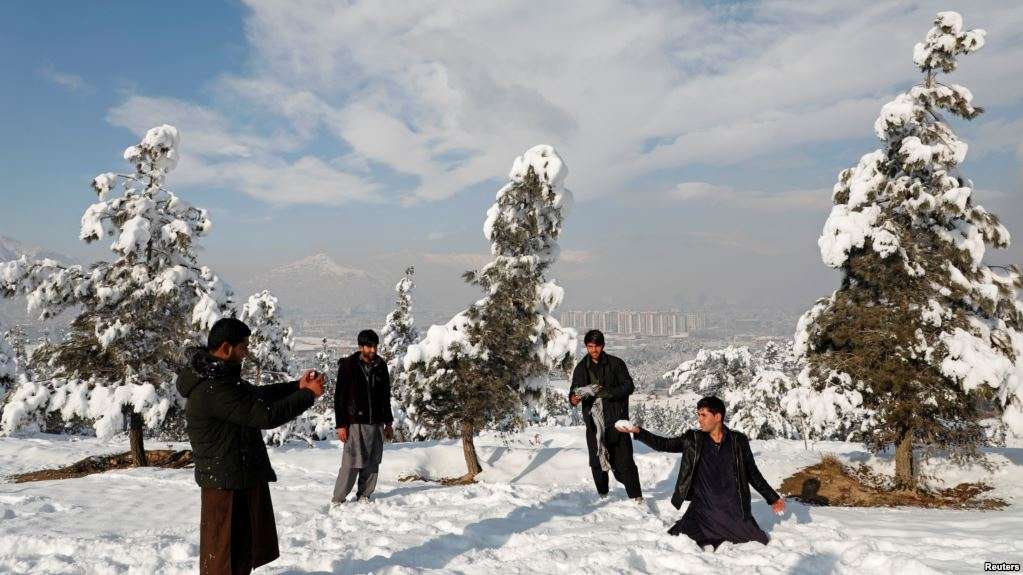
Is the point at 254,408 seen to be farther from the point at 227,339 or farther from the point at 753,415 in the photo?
the point at 753,415

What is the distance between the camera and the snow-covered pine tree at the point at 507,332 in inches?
483

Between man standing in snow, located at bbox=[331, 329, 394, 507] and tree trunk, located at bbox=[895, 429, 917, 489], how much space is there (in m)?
9.71

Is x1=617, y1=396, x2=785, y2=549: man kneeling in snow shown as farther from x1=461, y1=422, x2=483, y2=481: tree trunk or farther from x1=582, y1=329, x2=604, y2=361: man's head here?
x1=461, y1=422, x2=483, y2=481: tree trunk

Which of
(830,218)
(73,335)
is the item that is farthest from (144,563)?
(830,218)

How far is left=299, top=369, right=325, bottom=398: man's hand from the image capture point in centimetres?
404

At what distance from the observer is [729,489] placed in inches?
248

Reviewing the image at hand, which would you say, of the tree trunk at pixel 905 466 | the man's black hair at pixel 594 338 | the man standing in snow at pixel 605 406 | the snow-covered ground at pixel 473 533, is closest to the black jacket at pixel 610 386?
the man standing in snow at pixel 605 406

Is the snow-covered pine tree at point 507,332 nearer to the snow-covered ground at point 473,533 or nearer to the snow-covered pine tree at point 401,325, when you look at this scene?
the snow-covered ground at point 473,533

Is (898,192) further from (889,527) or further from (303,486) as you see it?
(303,486)

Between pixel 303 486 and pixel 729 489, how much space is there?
7.37 meters

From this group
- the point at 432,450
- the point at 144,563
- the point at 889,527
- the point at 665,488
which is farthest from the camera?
the point at 432,450

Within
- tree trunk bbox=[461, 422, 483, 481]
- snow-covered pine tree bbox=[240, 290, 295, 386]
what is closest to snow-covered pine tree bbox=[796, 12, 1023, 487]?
tree trunk bbox=[461, 422, 483, 481]

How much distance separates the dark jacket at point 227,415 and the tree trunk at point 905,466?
1148 centimetres

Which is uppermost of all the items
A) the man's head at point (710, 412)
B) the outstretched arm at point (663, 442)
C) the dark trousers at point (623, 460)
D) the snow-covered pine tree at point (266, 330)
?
the snow-covered pine tree at point (266, 330)
